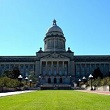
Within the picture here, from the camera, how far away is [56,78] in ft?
387

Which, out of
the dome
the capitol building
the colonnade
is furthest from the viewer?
the dome

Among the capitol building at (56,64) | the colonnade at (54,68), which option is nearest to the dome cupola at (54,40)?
the capitol building at (56,64)

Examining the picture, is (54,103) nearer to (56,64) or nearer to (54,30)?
(56,64)

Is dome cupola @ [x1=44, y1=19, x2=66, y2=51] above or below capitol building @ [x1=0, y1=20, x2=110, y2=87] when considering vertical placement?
above

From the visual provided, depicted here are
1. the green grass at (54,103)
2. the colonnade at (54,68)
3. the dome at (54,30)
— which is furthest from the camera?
the dome at (54,30)

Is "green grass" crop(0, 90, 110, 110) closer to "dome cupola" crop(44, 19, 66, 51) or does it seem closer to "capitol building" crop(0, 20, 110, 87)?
"capitol building" crop(0, 20, 110, 87)

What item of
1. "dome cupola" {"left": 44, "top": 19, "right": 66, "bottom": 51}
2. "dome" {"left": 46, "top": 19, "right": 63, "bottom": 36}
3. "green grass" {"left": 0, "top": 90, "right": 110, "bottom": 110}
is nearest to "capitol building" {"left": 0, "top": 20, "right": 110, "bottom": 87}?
"dome cupola" {"left": 44, "top": 19, "right": 66, "bottom": 51}

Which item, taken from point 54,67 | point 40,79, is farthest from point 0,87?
point 54,67

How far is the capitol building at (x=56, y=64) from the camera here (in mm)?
119688

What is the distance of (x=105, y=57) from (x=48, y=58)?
96.5 ft

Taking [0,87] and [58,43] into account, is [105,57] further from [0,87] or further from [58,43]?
[0,87]

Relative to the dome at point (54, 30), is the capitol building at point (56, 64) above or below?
below

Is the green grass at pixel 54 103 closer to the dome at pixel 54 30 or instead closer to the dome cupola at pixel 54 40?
the dome cupola at pixel 54 40

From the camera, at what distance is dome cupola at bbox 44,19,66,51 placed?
134625 millimetres
